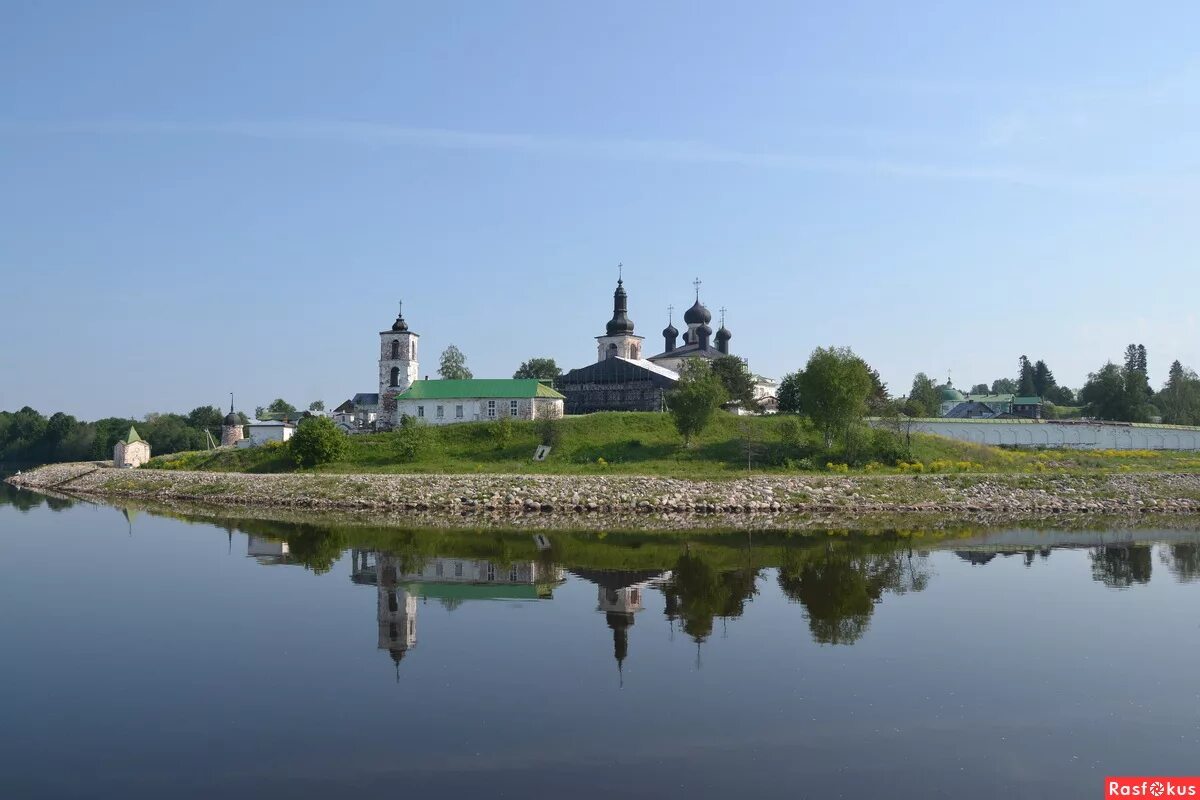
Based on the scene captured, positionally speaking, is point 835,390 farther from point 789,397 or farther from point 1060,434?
point 1060,434

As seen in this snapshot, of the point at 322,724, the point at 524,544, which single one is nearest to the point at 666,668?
the point at 322,724

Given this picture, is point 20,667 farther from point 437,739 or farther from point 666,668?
point 666,668

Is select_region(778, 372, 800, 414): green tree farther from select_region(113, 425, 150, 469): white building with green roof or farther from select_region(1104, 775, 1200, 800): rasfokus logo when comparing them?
select_region(1104, 775, 1200, 800): rasfokus logo

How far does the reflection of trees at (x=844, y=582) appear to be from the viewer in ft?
55.7

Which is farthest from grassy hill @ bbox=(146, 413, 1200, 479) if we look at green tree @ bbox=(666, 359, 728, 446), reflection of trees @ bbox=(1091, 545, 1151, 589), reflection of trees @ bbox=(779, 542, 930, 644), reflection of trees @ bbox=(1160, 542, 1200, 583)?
reflection of trees @ bbox=(1091, 545, 1151, 589)

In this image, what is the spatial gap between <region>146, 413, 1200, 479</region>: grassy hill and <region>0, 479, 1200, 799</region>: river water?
2107 centimetres

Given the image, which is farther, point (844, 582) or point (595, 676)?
point (844, 582)

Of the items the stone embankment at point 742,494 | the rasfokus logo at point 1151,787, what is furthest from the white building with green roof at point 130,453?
the rasfokus logo at point 1151,787

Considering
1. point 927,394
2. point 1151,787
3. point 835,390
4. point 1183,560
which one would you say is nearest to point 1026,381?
point 927,394

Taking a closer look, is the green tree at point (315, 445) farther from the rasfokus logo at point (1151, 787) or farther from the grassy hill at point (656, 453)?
the rasfokus logo at point (1151, 787)

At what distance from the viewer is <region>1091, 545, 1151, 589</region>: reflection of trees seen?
2172 cm

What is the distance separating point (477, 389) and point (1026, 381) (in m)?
86.8

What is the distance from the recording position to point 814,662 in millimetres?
14242

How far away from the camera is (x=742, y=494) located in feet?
126
